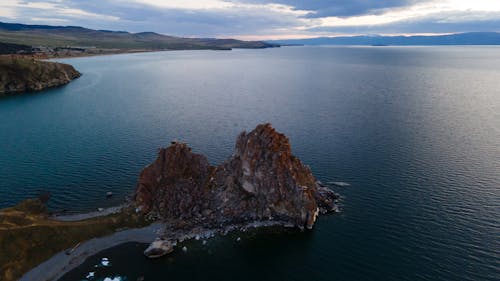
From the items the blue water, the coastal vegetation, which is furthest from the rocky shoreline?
the coastal vegetation

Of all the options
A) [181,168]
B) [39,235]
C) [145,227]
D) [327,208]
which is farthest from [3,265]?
[327,208]

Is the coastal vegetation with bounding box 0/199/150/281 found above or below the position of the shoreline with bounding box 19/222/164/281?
above

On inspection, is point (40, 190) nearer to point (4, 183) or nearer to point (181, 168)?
point (4, 183)

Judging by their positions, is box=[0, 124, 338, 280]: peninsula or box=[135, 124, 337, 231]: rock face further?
box=[135, 124, 337, 231]: rock face

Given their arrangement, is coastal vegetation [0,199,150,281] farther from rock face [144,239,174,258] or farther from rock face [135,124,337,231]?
rock face [144,239,174,258]

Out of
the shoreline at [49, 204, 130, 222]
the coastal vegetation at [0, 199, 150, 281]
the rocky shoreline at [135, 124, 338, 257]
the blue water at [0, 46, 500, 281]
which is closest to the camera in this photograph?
the coastal vegetation at [0, 199, 150, 281]

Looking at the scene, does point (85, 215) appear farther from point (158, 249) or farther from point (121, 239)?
point (158, 249)
